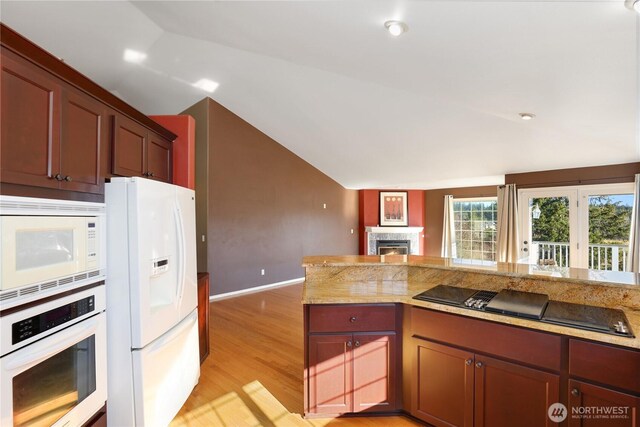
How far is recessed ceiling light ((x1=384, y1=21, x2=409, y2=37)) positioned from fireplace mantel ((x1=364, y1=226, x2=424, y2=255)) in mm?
6840

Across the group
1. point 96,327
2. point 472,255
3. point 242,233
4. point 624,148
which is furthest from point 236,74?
point 472,255

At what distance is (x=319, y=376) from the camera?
6.68 feet

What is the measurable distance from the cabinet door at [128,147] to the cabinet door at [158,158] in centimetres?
10

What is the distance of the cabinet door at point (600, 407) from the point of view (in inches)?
51.8

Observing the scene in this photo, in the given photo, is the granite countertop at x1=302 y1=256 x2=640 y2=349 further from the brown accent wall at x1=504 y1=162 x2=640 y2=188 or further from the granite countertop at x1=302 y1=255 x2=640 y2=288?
the brown accent wall at x1=504 y1=162 x2=640 y2=188

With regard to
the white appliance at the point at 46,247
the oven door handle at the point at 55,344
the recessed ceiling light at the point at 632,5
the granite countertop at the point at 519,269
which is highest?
the recessed ceiling light at the point at 632,5

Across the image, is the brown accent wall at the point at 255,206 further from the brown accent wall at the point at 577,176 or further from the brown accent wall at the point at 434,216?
the brown accent wall at the point at 577,176

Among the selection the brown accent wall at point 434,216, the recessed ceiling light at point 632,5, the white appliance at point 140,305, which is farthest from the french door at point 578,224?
the white appliance at point 140,305

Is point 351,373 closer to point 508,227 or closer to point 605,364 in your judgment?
point 605,364

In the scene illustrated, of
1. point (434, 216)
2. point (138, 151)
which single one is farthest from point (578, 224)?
point (138, 151)

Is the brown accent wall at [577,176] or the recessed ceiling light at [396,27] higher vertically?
the recessed ceiling light at [396,27]

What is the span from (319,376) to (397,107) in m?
3.42

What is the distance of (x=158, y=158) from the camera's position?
2.69 m

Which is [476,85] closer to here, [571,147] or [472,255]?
[571,147]
